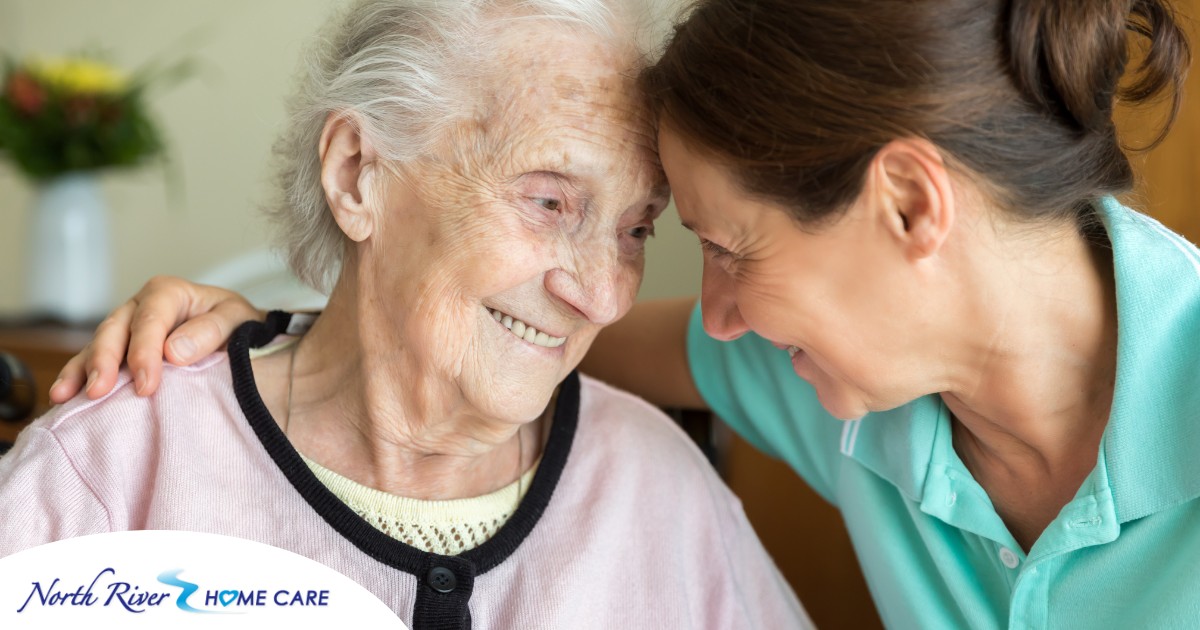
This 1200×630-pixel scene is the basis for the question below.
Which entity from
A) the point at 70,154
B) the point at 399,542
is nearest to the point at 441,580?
the point at 399,542

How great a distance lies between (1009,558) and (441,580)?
25.9 inches

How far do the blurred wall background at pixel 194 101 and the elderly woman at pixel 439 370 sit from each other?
201 centimetres

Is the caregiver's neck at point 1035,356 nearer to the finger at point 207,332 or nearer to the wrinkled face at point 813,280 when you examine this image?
the wrinkled face at point 813,280

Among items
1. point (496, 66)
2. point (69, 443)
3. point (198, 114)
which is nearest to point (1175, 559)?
point (496, 66)

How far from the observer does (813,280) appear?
112 centimetres

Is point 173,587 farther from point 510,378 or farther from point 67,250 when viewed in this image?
point 67,250

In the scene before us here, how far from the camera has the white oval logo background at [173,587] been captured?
90 centimetres

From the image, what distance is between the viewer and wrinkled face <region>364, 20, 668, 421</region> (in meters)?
1.23

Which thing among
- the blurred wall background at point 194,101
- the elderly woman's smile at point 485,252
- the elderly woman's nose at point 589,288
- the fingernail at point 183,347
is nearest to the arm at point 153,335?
the fingernail at point 183,347

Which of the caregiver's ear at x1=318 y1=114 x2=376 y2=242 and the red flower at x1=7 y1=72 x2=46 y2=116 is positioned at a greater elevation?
the caregiver's ear at x1=318 y1=114 x2=376 y2=242

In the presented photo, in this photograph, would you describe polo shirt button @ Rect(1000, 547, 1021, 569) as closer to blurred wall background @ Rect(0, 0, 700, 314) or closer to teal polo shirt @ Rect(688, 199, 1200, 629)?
teal polo shirt @ Rect(688, 199, 1200, 629)

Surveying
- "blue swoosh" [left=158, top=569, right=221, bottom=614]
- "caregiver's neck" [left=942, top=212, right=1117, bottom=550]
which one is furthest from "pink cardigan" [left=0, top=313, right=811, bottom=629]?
"caregiver's neck" [left=942, top=212, right=1117, bottom=550]

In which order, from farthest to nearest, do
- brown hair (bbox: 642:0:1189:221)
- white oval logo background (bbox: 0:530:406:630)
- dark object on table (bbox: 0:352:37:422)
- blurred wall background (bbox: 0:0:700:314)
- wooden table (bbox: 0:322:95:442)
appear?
blurred wall background (bbox: 0:0:700:314), wooden table (bbox: 0:322:95:442), dark object on table (bbox: 0:352:37:422), brown hair (bbox: 642:0:1189:221), white oval logo background (bbox: 0:530:406:630)

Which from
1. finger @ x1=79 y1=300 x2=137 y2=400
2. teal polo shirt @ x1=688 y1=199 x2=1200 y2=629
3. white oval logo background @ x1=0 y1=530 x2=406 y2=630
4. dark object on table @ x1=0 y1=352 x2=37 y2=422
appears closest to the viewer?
white oval logo background @ x1=0 y1=530 x2=406 y2=630
